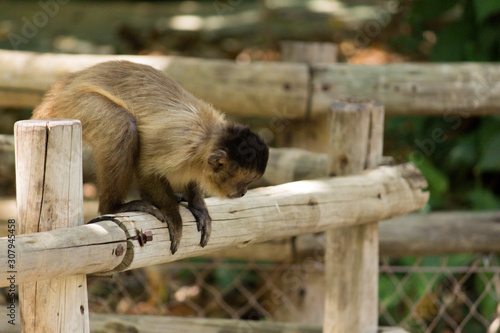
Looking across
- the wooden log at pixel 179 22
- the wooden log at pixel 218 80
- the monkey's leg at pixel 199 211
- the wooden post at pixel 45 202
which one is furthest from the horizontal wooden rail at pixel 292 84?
the wooden log at pixel 179 22

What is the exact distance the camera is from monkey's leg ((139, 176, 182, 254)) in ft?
7.99

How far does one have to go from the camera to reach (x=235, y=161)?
270 cm

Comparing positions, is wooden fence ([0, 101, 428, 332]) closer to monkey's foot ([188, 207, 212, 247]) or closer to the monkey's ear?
monkey's foot ([188, 207, 212, 247])

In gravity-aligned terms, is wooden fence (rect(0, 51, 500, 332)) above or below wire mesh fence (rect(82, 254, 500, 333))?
above

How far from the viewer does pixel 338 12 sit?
7918mm

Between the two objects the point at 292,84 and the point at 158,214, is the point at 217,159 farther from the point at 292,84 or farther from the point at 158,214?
the point at 292,84

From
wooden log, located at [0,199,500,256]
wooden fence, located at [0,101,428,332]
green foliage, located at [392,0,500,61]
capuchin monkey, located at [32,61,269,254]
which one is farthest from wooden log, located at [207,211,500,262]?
green foliage, located at [392,0,500,61]

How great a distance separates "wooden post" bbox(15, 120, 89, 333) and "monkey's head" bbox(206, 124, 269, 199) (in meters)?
0.83

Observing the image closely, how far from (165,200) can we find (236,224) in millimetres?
326

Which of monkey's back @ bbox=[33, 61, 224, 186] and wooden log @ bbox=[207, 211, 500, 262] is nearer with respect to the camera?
monkey's back @ bbox=[33, 61, 224, 186]

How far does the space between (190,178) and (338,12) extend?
5.65 m

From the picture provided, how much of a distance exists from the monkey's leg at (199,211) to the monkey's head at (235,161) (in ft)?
0.27

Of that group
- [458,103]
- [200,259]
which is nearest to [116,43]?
[200,259]

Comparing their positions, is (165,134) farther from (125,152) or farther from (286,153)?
(286,153)
